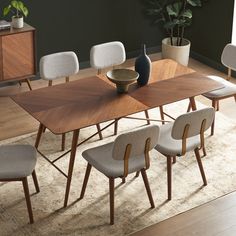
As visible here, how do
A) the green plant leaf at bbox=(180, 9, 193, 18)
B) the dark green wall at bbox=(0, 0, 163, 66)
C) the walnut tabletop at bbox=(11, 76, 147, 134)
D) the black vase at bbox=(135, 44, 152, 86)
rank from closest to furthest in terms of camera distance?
1. the walnut tabletop at bbox=(11, 76, 147, 134)
2. the black vase at bbox=(135, 44, 152, 86)
3. the dark green wall at bbox=(0, 0, 163, 66)
4. the green plant leaf at bbox=(180, 9, 193, 18)

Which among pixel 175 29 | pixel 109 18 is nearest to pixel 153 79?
pixel 109 18

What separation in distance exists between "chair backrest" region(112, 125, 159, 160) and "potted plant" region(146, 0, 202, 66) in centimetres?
323

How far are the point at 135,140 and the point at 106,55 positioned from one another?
6.27ft

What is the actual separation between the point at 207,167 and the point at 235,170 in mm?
251

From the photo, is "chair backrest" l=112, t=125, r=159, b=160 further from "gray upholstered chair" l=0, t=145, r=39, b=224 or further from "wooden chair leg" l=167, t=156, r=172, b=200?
"gray upholstered chair" l=0, t=145, r=39, b=224

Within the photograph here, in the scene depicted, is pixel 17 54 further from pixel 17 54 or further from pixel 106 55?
pixel 106 55

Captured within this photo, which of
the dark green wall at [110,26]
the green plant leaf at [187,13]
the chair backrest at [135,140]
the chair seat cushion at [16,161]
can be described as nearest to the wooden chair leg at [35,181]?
the chair seat cushion at [16,161]

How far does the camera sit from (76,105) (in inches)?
199

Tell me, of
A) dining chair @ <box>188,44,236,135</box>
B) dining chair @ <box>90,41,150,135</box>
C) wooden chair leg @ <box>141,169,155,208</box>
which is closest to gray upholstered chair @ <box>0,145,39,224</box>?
wooden chair leg @ <box>141,169,155,208</box>

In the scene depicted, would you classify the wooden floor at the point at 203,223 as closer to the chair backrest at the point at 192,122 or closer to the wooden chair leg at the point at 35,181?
the chair backrest at the point at 192,122

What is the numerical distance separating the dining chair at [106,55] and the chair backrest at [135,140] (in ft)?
4.81

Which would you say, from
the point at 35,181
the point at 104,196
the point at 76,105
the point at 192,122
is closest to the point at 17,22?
the point at 76,105

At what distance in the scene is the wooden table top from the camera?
486 centimetres

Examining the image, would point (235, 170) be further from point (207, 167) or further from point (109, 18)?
point (109, 18)
